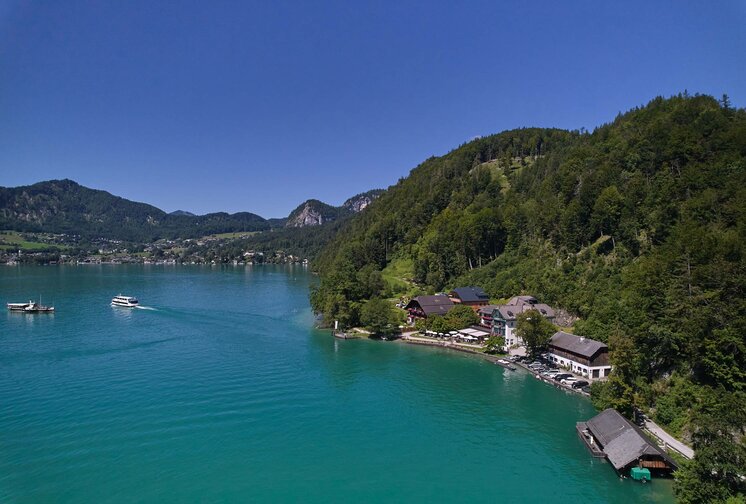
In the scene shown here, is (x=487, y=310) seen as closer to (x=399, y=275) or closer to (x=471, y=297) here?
(x=471, y=297)

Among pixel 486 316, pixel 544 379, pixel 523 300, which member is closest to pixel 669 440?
pixel 544 379

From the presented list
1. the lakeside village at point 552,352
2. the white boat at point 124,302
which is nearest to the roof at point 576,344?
the lakeside village at point 552,352

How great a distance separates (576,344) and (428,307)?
23.8 meters

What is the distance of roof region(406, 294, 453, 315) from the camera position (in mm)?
62219

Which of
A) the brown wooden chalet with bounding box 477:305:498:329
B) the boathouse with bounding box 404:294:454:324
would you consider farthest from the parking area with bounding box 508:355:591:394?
the boathouse with bounding box 404:294:454:324

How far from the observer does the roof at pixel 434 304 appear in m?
62.2

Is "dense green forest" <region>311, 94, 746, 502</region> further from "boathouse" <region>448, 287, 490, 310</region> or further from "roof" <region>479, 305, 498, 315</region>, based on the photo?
"roof" <region>479, 305, 498, 315</region>

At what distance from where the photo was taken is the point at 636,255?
52.8m

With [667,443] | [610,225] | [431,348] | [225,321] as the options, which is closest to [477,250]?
[610,225]

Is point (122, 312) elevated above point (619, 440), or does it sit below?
above

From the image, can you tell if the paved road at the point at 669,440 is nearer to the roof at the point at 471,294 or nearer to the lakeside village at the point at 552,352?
the lakeside village at the point at 552,352

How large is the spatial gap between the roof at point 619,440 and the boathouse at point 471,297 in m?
35.5

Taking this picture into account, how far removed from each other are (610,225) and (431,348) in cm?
2981

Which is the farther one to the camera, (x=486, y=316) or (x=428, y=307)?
(x=428, y=307)
